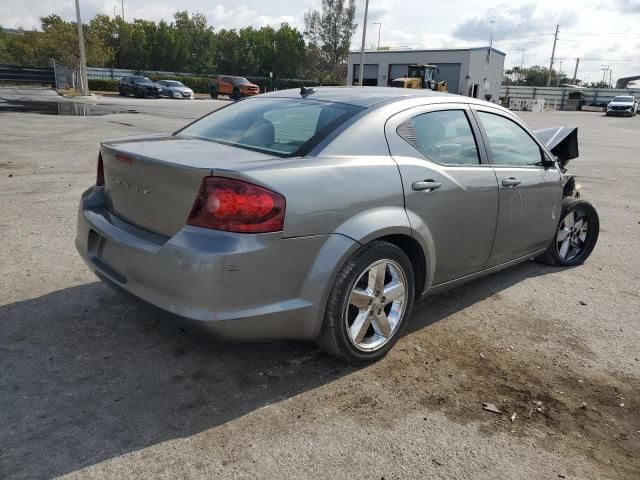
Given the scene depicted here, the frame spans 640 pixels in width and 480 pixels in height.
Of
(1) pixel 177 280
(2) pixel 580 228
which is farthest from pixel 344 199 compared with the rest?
(2) pixel 580 228

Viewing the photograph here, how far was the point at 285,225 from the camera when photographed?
2666mm

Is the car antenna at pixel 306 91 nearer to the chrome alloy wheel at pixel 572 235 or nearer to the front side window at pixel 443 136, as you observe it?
the front side window at pixel 443 136

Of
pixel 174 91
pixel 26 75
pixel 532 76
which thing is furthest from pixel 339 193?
pixel 532 76

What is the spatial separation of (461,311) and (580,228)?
6.74 feet

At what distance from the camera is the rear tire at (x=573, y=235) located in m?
5.11

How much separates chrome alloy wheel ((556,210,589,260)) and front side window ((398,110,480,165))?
1.81 m

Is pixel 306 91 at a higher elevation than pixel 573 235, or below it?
higher

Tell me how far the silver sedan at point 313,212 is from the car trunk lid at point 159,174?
0.03 ft

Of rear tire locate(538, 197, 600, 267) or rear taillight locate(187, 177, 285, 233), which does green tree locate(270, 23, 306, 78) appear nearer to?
rear tire locate(538, 197, 600, 267)

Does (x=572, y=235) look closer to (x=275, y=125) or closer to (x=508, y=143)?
(x=508, y=143)

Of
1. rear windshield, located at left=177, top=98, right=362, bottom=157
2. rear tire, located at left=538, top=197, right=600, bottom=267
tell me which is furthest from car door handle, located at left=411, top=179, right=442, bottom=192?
rear tire, located at left=538, top=197, right=600, bottom=267

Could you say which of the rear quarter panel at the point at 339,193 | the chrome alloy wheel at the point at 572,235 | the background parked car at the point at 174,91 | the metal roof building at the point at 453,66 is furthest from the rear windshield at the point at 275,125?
the metal roof building at the point at 453,66

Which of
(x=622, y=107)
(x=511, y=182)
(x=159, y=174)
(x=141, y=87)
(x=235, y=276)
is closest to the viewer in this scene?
(x=235, y=276)

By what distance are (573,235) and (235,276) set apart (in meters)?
4.01
